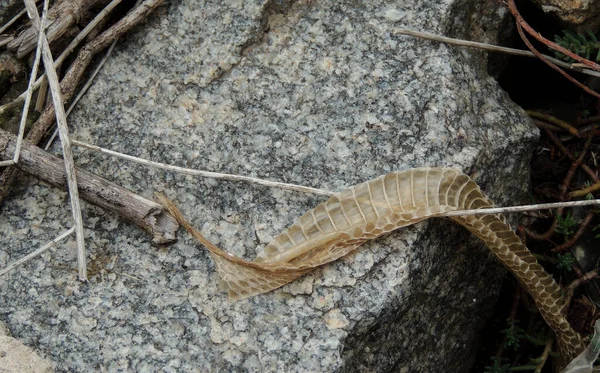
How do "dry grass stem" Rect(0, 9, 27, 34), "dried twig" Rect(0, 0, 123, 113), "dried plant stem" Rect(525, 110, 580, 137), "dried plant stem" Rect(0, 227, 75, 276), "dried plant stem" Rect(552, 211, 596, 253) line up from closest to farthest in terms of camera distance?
"dried plant stem" Rect(0, 227, 75, 276) → "dried twig" Rect(0, 0, 123, 113) → "dry grass stem" Rect(0, 9, 27, 34) → "dried plant stem" Rect(552, 211, 596, 253) → "dried plant stem" Rect(525, 110, 580, 137)

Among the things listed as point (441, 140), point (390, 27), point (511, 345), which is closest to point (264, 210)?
point (441, 140)

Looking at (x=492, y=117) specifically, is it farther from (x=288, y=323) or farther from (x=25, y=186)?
(x=25, y=186)

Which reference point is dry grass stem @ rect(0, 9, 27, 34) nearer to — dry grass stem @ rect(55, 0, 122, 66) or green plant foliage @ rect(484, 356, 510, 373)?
dry grass stem @ rect(55, 0, 122, 66)

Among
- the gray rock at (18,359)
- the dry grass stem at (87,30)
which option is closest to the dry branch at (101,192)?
the dry grass stem at (87,30)

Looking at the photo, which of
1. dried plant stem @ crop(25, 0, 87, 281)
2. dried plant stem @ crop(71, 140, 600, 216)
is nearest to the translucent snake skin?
dried plant stem @ crop(71, 140, 600, 216)

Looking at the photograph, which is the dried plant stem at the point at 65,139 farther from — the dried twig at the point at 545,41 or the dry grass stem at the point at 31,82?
the dried twig at the point at 545,41
